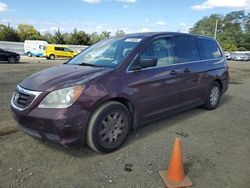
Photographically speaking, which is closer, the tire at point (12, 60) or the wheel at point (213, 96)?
the wheel at point (213, 96)

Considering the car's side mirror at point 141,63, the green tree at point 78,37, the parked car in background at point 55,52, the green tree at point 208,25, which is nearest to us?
the car's side mirror at point 141,63

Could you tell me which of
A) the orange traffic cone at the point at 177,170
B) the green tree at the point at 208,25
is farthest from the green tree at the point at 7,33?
the green tree at the point at 208,25

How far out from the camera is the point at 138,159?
13.1 ft

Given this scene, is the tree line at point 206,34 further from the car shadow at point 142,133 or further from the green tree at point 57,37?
the car shadow at point 142,133

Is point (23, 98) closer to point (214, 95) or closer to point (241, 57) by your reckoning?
point (214, 95)

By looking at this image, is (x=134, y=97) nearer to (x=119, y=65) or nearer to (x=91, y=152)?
(x=119, y=65)

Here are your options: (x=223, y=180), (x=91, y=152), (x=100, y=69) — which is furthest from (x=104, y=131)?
(x=223, y=180)

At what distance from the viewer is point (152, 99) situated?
479cm

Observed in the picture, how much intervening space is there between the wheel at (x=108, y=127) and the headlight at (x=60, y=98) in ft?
1.30

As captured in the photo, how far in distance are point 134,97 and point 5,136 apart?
226 centimetres

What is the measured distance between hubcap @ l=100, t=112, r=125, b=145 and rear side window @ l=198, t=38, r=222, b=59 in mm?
2930

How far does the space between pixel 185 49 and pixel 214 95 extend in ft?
5.55

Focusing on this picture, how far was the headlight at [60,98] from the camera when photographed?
3758mm

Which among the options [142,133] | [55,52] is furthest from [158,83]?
[55,52]
